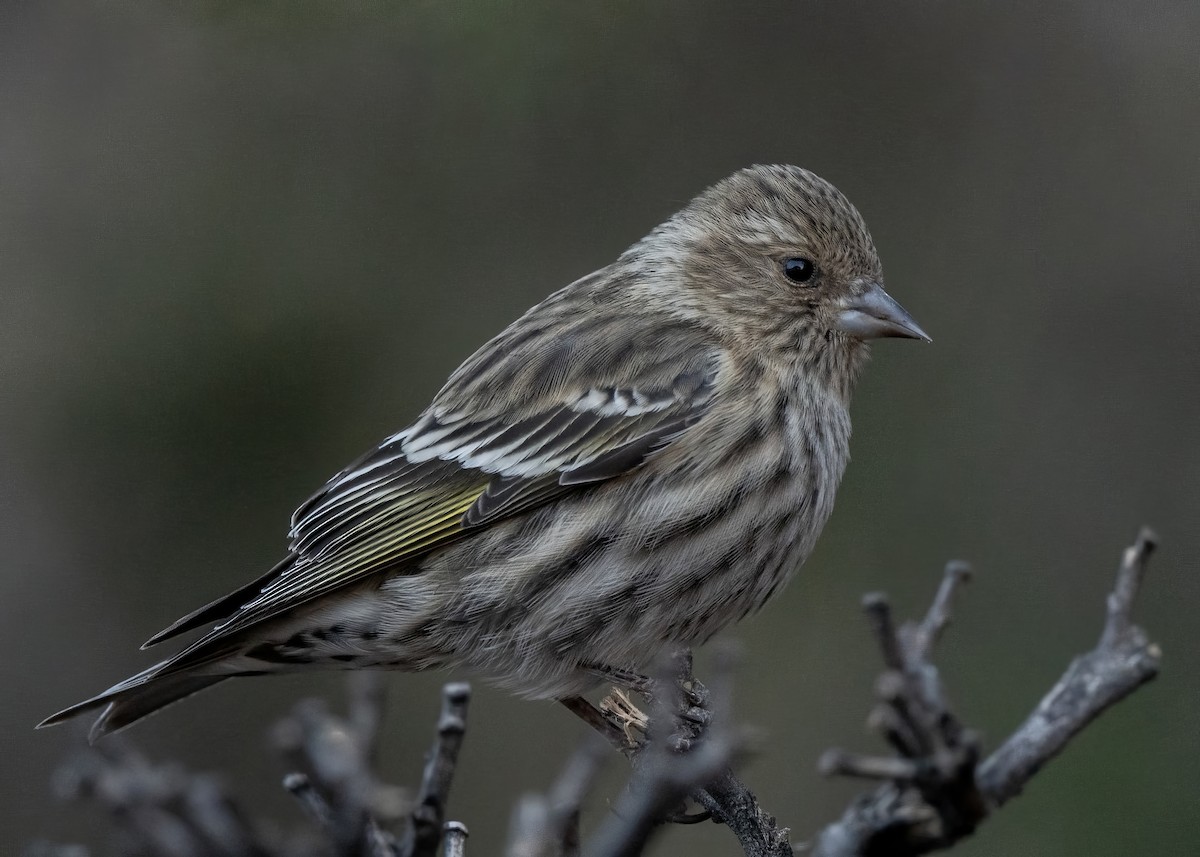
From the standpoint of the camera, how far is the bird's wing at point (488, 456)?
3.65m

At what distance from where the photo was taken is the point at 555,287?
5.98 meters

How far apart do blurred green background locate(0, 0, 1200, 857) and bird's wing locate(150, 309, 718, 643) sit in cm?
191

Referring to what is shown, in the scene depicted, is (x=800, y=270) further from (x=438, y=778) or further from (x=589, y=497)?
(x=438, y=778)

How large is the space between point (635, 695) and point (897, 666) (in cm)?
249

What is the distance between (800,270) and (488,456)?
1.05 meters

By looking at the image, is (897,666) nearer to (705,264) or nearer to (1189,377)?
(705,264)

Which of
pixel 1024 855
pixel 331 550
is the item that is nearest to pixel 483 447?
pixel 331 550

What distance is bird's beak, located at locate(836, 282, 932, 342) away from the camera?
3955mm

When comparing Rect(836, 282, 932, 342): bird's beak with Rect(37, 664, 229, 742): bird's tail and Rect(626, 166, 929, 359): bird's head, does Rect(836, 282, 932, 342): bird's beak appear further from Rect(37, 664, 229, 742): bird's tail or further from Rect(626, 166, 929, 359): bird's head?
Rect(37, 664, 229, 742): bird's tail

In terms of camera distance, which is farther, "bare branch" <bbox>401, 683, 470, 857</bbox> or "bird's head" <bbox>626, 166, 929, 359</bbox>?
"bird's head" <bbox>626, 166, 929, 359</bbox>

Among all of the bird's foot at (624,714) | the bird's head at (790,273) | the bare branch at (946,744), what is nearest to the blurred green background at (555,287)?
the bird's head at (790,273)

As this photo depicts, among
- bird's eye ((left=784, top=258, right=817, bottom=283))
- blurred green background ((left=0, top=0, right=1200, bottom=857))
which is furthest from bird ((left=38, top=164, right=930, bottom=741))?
blurred green background ((left=0, top=0, right=1200, bottom=857))

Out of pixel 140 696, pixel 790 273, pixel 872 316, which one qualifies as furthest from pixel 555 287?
pixel 140 696

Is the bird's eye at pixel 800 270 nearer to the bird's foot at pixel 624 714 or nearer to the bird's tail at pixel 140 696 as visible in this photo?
the bird's foot at pixel 624 714
